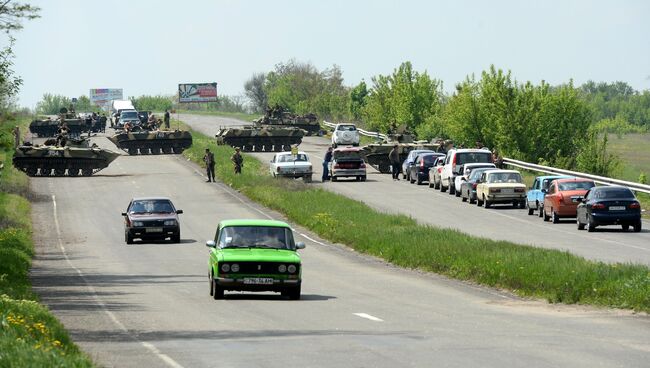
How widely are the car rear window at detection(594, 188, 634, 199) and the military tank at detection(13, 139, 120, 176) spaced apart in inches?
1447

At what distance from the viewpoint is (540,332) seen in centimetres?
1967

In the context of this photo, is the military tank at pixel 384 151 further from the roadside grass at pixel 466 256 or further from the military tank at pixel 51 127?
the military tank at pixel 51 127

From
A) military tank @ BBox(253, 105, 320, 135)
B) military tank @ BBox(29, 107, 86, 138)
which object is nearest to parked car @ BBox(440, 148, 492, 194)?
military tank @ BBox(253, 105, 320, 135)

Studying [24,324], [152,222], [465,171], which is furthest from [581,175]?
[24,324]

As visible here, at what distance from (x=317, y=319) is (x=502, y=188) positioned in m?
36.2

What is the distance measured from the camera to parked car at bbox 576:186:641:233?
146 ft

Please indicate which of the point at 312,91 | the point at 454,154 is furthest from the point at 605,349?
the point at 312,91

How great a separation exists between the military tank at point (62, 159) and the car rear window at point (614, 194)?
1447 inches

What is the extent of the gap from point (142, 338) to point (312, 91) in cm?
15737

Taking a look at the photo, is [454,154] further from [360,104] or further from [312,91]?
[312,91]

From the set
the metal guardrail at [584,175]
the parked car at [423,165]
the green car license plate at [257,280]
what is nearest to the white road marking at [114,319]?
the green car license plate at [257,280]

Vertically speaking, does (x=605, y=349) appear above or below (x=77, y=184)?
above

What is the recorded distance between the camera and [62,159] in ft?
248

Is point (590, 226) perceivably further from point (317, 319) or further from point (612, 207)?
point (317, 319)
